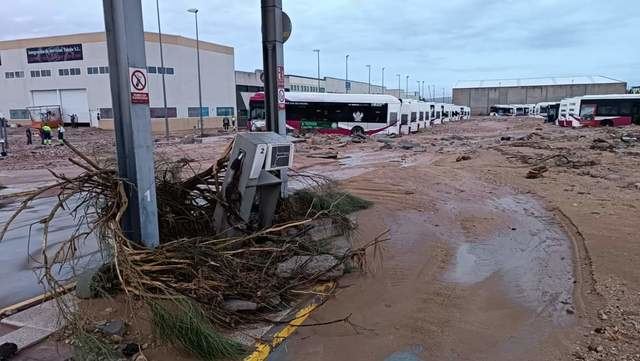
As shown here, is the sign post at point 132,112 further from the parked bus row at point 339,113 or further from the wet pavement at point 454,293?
the parked bus row at point 339,113

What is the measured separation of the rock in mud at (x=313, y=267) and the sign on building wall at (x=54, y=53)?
6015cm

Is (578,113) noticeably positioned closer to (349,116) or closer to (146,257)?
(349,116)

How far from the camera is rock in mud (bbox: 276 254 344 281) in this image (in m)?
5.29

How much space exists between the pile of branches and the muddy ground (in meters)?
→ 0.66

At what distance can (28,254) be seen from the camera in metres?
5.96

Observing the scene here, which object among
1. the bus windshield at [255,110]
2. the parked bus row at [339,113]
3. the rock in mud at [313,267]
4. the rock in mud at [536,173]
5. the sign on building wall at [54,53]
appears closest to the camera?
the rock in mud at [313,267]

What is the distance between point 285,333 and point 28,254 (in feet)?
12.0

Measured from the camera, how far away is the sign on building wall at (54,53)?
5706 centimetres

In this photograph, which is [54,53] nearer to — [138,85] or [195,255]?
[138,85]

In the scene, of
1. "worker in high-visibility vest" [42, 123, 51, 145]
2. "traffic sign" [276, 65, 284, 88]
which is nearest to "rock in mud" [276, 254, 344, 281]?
"traffic sign" [276, 65, 284, 88]

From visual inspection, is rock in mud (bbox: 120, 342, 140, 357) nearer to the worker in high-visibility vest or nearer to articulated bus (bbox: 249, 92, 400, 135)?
articulated bus (bbox: 249, 92, 400, 135)

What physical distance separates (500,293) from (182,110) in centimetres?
5924

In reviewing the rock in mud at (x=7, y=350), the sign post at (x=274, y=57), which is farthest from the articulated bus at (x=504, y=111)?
the rock in mud at (x=7, y=350)

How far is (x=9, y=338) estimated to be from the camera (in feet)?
13.8
